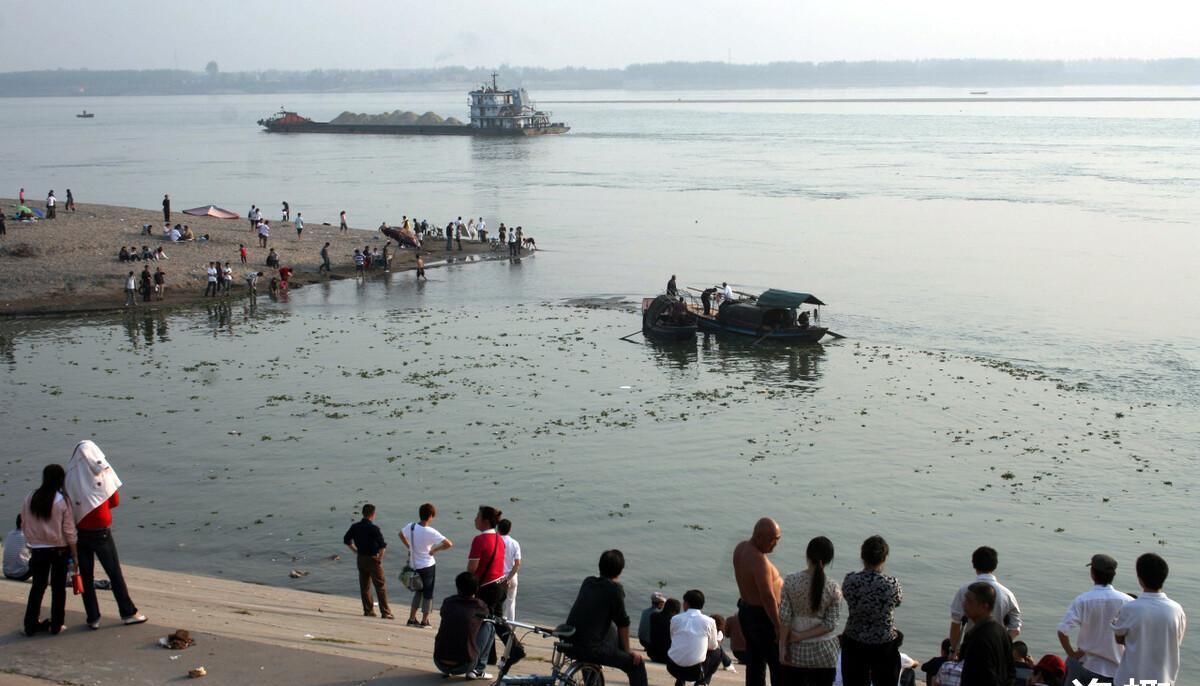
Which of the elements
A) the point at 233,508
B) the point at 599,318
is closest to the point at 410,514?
the point at 233,508

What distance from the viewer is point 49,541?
10.2m

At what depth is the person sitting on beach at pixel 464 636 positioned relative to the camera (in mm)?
9445

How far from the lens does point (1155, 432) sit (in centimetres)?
2730

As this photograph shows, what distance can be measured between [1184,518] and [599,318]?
24026 millimetres

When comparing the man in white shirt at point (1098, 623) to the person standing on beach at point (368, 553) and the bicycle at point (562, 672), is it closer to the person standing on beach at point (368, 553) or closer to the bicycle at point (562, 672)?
the bicycle at point (562, 672)

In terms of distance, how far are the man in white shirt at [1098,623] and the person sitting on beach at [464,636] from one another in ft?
15.3

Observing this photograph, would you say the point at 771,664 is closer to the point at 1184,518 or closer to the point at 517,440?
the point at 1184,518

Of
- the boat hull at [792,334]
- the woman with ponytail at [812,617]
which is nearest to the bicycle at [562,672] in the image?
the woman with ponytail at [812,617]

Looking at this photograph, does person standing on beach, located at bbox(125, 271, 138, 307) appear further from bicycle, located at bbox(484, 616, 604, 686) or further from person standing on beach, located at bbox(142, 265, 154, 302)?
bicycle, located at bbox(484, 616, 604, 686)

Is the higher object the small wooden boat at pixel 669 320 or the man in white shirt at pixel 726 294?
the man in white shirt at pixel 726 294

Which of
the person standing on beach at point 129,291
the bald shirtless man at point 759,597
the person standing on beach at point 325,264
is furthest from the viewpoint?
the person standing on beach at point 325,264

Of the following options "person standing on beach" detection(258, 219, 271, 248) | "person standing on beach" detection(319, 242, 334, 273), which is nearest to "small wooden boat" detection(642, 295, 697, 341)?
"person standing on beach" detection(319, 242, 334, 273)

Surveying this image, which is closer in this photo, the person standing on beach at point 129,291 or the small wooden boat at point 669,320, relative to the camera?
the small wooden boat at point 669,320

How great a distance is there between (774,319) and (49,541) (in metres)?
30.2
